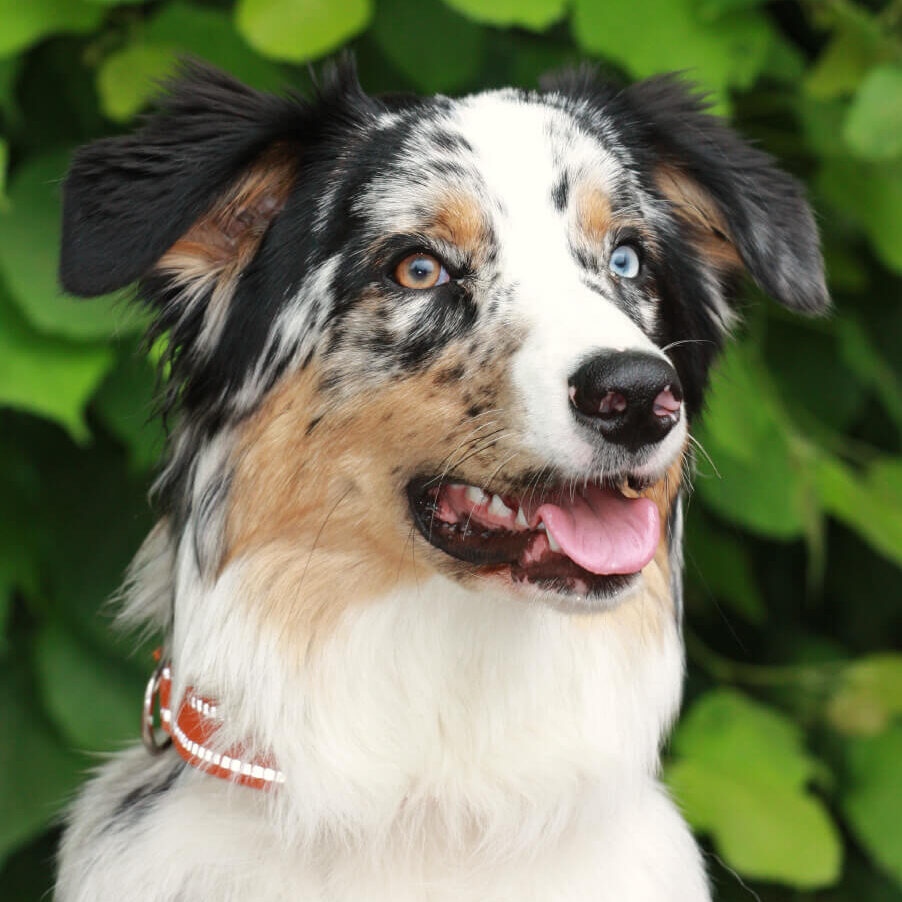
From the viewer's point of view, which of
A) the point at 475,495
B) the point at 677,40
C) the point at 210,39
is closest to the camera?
the point at 475,495

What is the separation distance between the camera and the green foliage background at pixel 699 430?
11.9ft

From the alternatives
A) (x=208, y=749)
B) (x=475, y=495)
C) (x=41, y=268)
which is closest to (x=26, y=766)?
(x=41, y=268)

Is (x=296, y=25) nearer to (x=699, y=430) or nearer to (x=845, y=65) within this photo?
(x=699, y=430)

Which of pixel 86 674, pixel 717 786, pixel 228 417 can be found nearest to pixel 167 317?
pixel 228 417

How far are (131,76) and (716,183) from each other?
5.23ft

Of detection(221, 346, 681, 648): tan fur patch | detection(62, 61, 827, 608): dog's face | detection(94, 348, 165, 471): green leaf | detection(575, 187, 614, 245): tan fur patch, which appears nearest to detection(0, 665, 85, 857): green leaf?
detection(94, 348, 165, 471): green leaf

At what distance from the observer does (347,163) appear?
3008mm

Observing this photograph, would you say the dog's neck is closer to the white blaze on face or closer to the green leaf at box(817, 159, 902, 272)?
the white blaze on face

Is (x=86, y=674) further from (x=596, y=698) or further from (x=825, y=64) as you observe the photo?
(x=825, y=64)

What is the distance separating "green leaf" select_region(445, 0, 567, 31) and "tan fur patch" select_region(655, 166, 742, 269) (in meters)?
0.48

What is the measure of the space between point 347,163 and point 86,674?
194cm

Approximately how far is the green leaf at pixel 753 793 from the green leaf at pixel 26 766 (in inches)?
70.7

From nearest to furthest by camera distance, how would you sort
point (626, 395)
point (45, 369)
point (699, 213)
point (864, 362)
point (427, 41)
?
point (626, 395) < point (699, 213) < point (45, 369) < point (427, 41) < point (864, 362)

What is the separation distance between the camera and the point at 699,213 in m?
3.30
